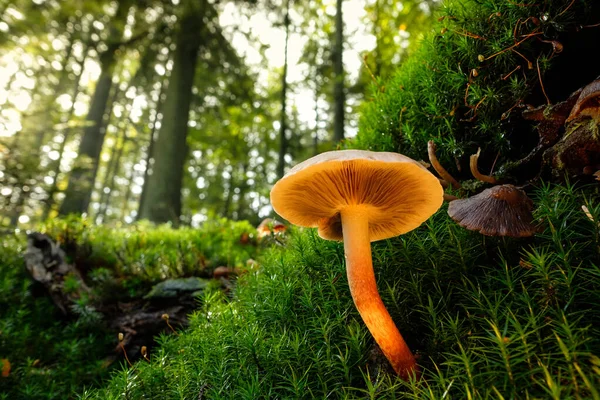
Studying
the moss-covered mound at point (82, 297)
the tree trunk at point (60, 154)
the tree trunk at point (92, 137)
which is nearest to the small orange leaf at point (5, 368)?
the moss-covered mound at point (82, 297)

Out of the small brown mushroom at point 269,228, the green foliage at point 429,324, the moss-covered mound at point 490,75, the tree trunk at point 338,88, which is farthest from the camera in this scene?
the tree trunk at point 338,88

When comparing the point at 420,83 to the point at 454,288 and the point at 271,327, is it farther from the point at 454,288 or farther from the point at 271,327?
the point at 271,327

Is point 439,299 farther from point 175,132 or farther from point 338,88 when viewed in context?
point 175,132

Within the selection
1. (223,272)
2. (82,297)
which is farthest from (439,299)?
(82,297)

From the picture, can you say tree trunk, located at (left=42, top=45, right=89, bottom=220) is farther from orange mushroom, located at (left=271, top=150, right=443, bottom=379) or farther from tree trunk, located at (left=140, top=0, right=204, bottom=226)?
orange mushroom, located at (left=271, top=150, right=443, bottom=379)

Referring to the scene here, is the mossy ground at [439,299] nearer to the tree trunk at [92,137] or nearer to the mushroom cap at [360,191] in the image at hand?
the mushroom cap at [360,191]

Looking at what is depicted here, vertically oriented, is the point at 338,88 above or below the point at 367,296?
above

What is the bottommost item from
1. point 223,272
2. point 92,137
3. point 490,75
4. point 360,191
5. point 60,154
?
point 223,272
